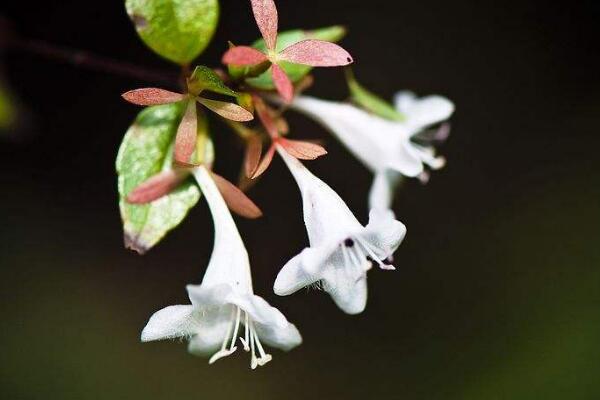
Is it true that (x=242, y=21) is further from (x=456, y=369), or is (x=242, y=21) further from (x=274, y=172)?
(x=456, y=369)

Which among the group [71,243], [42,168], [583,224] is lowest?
[71,243]

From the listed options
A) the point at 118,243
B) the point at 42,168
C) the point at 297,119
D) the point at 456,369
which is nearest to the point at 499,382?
the point at 456,369

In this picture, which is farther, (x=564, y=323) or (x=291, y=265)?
(x=564, y=323)

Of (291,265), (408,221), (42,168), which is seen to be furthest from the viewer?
(408,221)

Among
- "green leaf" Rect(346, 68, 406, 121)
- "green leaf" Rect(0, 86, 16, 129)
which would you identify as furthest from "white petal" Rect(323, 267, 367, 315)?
"green leaf" Rect(0, 86, 16, 129)

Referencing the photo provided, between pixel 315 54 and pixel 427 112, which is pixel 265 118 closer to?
pixel 315 54

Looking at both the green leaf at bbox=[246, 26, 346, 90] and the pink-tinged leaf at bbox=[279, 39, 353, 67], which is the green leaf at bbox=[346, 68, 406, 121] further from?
the pink-tinged leaf at bbox=[279, 39, 353, 67]
